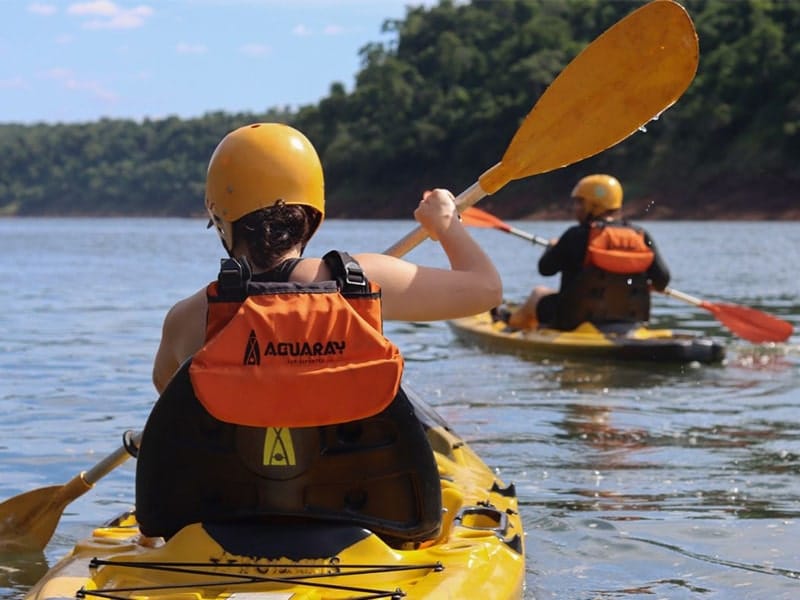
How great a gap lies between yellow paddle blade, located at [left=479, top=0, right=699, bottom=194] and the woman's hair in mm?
1033

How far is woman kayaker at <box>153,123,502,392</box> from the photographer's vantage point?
299cm

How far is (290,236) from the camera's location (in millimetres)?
3020

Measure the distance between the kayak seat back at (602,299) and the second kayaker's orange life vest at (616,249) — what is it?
8cm

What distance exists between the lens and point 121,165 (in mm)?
113250

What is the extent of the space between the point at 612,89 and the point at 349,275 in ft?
4.58

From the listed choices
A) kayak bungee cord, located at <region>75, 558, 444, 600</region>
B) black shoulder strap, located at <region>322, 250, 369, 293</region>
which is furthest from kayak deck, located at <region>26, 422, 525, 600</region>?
black shoulder strap, located at <region>322, 250, 369, 293</region>

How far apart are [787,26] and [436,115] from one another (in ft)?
64.4

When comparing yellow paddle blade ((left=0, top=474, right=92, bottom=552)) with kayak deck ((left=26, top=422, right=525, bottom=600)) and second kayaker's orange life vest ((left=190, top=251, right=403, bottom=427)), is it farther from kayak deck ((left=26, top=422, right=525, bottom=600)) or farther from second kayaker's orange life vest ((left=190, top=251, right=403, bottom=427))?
second kayaker's orange life vest ((left=190, top=251, right=403, bottom=427))

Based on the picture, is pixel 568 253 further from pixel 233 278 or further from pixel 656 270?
pixel 233 278

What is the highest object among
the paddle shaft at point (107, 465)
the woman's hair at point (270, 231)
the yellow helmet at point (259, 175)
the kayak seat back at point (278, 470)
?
the yellow helmet at point (259, 175)

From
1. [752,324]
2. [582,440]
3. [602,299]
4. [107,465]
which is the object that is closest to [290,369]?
[107,465]

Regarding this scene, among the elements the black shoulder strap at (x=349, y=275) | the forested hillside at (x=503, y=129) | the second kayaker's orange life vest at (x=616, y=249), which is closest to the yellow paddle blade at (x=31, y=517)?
the black shoulder strap at (x=349, y=275)

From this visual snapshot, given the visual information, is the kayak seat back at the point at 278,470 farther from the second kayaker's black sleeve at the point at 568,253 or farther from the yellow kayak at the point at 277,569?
the second kayaker's black sleeve at the point at 568,253

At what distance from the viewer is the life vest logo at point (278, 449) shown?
3.01 metres
